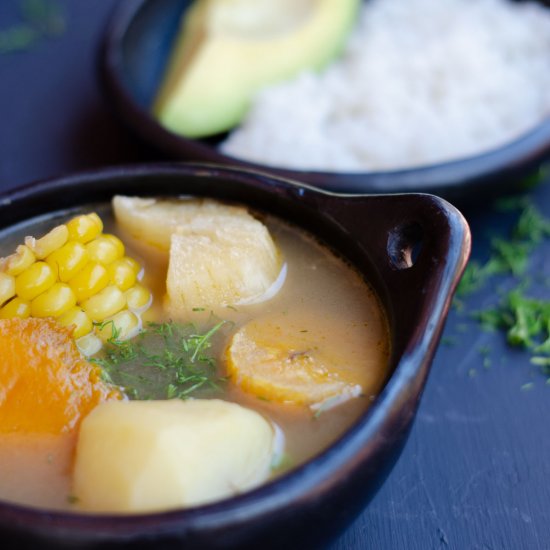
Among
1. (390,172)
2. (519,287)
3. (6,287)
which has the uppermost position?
(6,287)

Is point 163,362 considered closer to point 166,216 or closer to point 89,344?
point 89,344

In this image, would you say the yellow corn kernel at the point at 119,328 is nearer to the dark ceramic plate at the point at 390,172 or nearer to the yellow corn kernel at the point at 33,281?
the yellow corn kernel at the point at 33,281

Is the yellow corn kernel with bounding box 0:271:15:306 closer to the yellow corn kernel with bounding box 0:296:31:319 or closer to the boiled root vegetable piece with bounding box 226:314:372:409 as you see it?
the yellow corn kernel with bounding box 0:296:31:319

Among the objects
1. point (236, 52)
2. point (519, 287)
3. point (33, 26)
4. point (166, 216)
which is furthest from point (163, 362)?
point (33, 26)

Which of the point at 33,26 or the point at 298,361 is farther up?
the point at 298,361

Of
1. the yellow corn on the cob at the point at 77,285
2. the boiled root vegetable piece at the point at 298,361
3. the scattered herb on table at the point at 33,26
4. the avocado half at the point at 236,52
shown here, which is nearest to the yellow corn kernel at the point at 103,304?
the yellow corn on the cob at the point at 77,285

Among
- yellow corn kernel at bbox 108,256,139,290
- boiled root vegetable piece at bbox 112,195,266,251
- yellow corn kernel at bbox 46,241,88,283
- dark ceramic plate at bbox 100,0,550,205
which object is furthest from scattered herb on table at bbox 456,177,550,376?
yellow corn kernel at bbox 46,241,88,283
